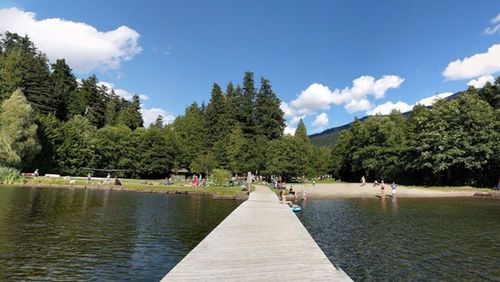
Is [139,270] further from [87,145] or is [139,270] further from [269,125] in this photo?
[269,125]

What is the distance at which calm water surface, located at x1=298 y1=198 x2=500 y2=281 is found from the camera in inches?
509

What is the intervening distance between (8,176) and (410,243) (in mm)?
53701

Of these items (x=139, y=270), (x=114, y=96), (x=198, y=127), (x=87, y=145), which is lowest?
(x=139, y=270)

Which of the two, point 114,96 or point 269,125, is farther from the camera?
point 114,96

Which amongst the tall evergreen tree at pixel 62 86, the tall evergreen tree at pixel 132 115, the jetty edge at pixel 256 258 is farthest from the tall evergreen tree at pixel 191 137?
the jetty edge at pixel 256 258

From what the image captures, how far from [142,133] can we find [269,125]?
34607mm

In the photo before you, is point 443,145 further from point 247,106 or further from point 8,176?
point 8,176

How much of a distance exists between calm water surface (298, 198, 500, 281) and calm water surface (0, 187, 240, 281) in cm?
709

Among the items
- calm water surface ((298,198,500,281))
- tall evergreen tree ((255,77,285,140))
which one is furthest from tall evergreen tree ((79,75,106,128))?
calm water surface ((298,198,500,281))

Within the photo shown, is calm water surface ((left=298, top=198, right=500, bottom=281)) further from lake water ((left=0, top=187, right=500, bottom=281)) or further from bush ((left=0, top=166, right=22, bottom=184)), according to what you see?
bush ((left=0, top=166, right=22, bottom=184))

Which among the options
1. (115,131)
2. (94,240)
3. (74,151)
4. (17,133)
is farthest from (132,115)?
(94,240)

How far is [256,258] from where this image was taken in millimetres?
11297

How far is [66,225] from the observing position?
2078 cm

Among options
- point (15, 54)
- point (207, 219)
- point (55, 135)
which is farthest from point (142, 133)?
point (207, 219)
